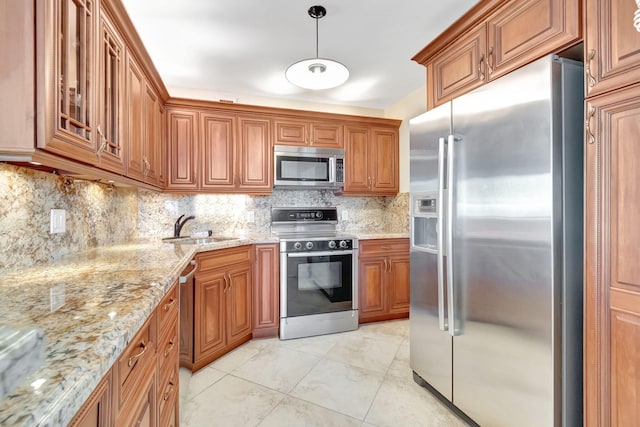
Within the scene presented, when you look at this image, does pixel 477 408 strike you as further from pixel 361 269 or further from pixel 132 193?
pixel 132 193

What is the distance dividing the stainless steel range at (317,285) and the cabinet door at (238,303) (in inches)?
11.9

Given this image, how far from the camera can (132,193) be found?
9.35 ft

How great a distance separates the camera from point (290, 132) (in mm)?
3193

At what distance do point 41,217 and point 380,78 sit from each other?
2823 millimetres

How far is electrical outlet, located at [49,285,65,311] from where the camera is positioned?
0.83m

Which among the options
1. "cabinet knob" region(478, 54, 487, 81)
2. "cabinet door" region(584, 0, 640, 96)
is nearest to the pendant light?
"cabinet knob" region(478, 54, 487, 81)

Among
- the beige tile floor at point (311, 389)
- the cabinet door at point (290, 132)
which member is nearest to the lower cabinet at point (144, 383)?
the beige tile floor at point (311, 389)

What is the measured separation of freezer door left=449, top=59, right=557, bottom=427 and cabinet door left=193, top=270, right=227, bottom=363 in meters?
1.69

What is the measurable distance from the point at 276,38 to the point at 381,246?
2.08 metres

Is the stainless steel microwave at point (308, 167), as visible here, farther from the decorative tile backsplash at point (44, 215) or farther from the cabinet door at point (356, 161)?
the decorative tile backsplash at point (44, 215)

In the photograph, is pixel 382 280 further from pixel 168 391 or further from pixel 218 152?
pixel 168 391

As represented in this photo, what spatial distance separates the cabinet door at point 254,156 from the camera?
3.04 meters

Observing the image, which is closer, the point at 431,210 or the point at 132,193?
the point at 431,210

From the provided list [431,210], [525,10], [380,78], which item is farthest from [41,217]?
[380,78]
